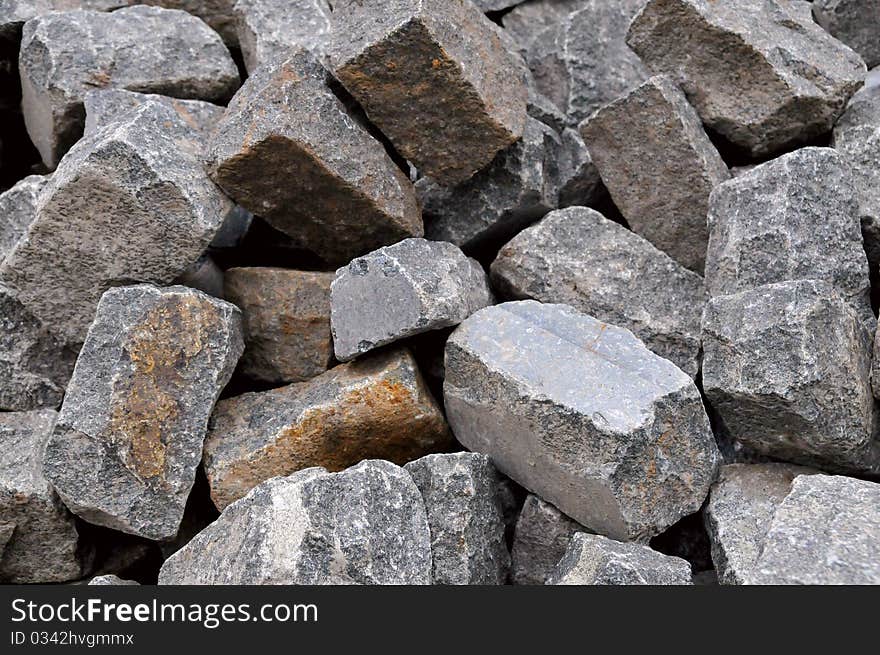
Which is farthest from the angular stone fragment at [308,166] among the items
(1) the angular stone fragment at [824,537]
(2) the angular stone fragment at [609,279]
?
(1) the angular stone fragment at [824,537]

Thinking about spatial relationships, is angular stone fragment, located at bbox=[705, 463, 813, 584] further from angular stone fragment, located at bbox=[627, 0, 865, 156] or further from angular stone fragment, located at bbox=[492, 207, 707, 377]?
angular stone fragment, located at bbox=[627, 0, 865, 156]

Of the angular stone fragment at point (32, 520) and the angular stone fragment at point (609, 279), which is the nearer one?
the angular stone fragment at point (32, 520)

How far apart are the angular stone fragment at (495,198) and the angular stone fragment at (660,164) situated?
0.69 ft

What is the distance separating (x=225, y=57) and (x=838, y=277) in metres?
2.19

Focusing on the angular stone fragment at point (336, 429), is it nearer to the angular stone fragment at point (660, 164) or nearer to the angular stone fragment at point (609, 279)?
the angular stone fragment at point (609, 279)

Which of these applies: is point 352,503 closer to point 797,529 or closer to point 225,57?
point 797,529

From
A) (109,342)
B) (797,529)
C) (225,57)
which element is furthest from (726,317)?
(225,57)

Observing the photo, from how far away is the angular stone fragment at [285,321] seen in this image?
2785 mm

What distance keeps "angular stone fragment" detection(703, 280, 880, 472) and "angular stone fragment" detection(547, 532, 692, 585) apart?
1.43ft

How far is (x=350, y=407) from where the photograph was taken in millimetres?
2527

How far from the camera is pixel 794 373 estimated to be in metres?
2.23

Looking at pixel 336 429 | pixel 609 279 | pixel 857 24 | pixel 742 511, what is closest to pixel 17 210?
pixel 336 429

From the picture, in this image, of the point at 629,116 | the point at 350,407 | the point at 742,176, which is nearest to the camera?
the point at 350,407

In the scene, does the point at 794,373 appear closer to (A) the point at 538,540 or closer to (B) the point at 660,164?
(A) the point at 538,540
